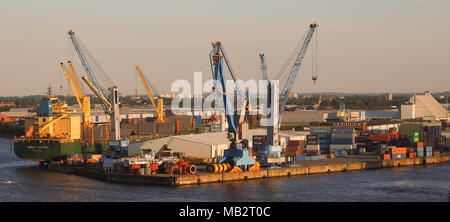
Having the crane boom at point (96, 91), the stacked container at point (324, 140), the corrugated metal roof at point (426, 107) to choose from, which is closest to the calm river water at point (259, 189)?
the stacked container at point (324, 140)

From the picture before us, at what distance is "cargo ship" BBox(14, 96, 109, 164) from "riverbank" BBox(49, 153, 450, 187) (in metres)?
2.40

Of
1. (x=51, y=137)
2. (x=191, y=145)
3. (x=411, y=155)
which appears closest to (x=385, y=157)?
(x=411, y=155)

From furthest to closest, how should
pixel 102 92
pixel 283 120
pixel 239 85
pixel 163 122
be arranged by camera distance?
pixel 283 120 → pixel 163 122 → pixel 102 92 → pixel 239 85

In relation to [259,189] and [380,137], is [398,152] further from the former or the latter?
[259,189]

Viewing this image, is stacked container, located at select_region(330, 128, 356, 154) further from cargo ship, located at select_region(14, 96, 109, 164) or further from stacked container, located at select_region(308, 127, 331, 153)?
cargo ship, located at select_region(14, 96, 109, 164)

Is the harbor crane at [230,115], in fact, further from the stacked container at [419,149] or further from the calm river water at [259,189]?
the stacked container at [419,149]

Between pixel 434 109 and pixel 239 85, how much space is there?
5657 centimetres

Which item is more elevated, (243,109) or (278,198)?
(243,109)

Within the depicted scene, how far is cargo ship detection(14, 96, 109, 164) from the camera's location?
53344 mm

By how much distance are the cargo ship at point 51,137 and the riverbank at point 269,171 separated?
2.40 metres

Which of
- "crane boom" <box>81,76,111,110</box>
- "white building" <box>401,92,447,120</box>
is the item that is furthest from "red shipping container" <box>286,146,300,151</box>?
"white building" <box>401,92,447,120</box>
